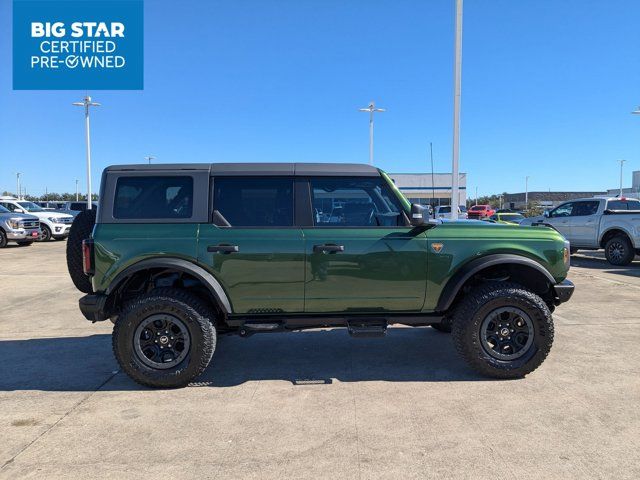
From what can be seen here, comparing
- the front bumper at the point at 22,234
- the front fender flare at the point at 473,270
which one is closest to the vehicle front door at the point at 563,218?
the front fender flare at the point at 473,270

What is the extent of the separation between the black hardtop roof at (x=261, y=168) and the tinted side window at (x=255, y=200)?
65 mm

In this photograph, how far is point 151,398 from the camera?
3.84 metres

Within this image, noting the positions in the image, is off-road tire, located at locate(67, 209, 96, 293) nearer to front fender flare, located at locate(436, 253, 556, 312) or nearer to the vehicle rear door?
the vehicle rear door

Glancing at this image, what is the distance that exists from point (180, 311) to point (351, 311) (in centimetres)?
152

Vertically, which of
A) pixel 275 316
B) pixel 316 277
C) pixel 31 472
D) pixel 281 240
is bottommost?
pixel 31 472

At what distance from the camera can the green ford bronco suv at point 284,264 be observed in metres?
3.99

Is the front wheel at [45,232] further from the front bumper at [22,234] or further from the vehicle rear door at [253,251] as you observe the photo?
the vehicle rear door at [253,251]

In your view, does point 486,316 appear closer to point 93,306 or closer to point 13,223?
point 93,306

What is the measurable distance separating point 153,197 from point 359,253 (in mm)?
1930

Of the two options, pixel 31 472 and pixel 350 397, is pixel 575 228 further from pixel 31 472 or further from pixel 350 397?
pixel 31 472

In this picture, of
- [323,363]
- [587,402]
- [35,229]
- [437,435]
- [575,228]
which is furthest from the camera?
[35,229]

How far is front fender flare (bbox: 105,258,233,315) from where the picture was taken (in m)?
3.93

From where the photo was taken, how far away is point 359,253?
4.06 meters

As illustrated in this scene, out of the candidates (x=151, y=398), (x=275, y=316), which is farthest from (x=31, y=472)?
(x=275, y=316)
